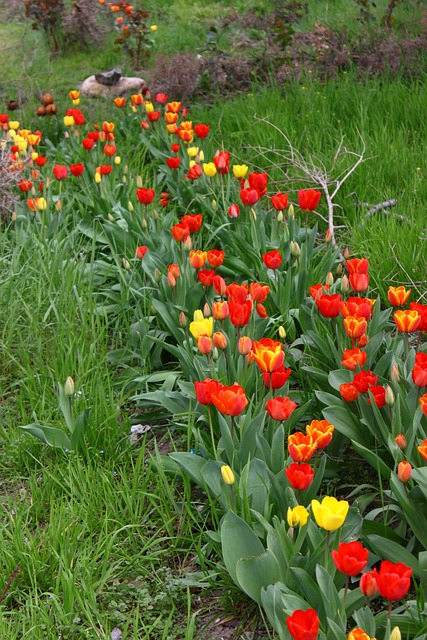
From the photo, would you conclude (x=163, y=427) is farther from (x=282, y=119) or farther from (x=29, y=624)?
(x=282, y=119)

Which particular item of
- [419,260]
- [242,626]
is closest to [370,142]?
[419,260]

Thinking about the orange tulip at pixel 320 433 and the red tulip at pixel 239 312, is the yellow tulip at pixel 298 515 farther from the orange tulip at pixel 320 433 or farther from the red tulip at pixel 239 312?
the red tulip at pixel 239 312

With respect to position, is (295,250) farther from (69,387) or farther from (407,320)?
(69,387)

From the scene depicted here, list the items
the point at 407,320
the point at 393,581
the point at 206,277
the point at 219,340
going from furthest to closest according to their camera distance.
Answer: the point at 206,277, the point at 219,340, the point at 407,320, the point at 393,581

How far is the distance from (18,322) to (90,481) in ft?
3.99

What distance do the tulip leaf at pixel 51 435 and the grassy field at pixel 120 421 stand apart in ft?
0.16

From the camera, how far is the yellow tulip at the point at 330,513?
1697 mm

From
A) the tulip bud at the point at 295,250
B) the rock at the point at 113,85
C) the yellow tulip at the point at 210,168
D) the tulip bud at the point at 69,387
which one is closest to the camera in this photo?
the tulip bud at the point at 69,387

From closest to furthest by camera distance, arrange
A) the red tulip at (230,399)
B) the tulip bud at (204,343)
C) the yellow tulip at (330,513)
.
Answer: the yellow tulip at (330,513), the red tulip at (230,399), the tulip bud at (204,343)

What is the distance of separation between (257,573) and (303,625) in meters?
0.45

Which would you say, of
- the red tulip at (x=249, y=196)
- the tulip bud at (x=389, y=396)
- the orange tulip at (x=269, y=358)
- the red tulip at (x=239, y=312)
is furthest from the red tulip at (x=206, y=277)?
the tulip bud at (x=389, y=396)

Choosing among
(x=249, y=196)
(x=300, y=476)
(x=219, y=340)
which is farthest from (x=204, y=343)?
(x=249, y=196)

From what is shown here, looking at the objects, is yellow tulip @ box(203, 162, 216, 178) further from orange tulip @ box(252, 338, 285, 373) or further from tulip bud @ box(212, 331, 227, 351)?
orange tulip @ box(252, 338, 285, 373)

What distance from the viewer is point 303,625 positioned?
1544mm
